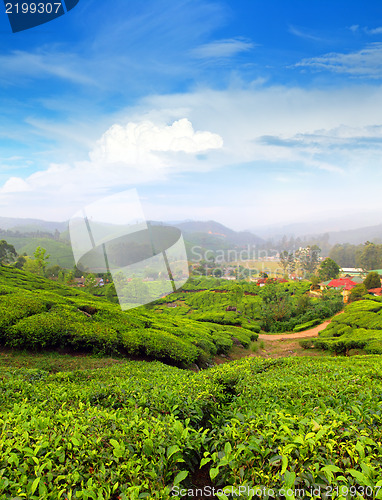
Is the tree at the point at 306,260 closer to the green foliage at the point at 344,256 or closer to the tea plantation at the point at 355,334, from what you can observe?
the green foliage at the point at 344,256

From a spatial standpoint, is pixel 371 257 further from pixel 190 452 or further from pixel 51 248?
pixel 190 452

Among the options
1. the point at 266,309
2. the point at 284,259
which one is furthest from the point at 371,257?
the point at 266,309

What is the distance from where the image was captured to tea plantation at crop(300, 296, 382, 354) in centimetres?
1140

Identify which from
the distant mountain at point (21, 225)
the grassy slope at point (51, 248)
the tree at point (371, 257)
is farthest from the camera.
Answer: the distant mountain at point (21, 225)

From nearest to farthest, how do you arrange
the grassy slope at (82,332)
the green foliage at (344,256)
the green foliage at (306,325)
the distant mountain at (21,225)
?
the grassy slope at (82,332), the green foliage at (306,325), the green foliage at (344,256), the distant mountain at (21,225)

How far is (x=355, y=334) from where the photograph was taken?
14586 mm

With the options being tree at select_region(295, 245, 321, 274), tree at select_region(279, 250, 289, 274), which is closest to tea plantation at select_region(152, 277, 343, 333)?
tree at select_region(279, 250, 289, 274)

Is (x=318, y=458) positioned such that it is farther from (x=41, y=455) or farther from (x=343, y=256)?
(x=343, y=256)

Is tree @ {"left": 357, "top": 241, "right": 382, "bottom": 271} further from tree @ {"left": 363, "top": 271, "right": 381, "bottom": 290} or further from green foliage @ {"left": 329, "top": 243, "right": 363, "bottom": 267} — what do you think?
tree @ {"left": 363, "top": 271, "right": 381, "bottom": 290}

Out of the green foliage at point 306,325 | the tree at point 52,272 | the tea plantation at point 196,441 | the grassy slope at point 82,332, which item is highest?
the tea plantation at point 196,441

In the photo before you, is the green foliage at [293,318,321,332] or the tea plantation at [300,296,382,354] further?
the green foliage at [293,318,321,332]

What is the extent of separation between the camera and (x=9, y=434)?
2254 mm

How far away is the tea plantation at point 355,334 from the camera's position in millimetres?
11398

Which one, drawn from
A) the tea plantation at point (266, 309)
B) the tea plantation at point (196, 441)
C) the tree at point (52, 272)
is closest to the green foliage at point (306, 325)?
the tea plantation at point (266, 309)
